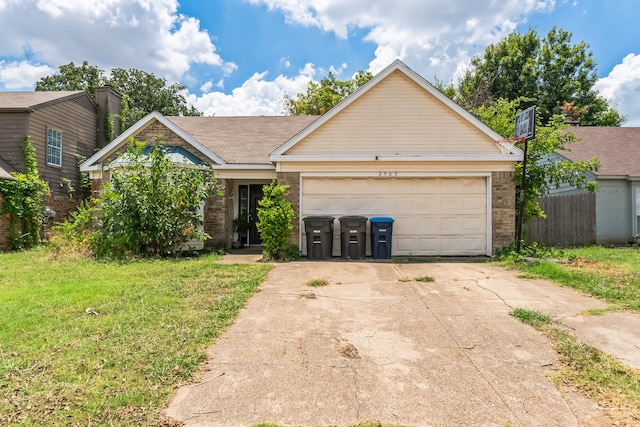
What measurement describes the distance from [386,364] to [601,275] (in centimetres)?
616

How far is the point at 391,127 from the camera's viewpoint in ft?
34.2

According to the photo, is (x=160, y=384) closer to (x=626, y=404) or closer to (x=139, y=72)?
(x=626, y=404)

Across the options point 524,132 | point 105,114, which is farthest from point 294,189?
point 105,114

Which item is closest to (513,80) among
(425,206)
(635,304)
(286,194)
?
(425,206)

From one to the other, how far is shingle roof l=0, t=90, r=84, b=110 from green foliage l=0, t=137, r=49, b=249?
95.6 inches

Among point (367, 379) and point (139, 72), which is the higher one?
point (139, 72)

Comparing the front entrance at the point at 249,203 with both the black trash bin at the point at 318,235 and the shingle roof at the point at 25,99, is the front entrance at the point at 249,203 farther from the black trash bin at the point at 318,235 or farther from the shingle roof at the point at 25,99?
the shingle roof at the point at 25,99

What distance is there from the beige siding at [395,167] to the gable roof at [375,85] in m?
0.54

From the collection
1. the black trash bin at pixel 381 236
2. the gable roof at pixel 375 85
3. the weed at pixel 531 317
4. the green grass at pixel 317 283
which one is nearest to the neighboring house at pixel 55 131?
the gable roof at pixel 375 85

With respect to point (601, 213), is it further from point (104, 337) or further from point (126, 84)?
point (126, 84)

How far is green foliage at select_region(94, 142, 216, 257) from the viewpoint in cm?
959

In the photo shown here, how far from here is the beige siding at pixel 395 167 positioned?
10.2m

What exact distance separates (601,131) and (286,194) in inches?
604

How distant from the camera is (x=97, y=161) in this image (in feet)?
38.5
